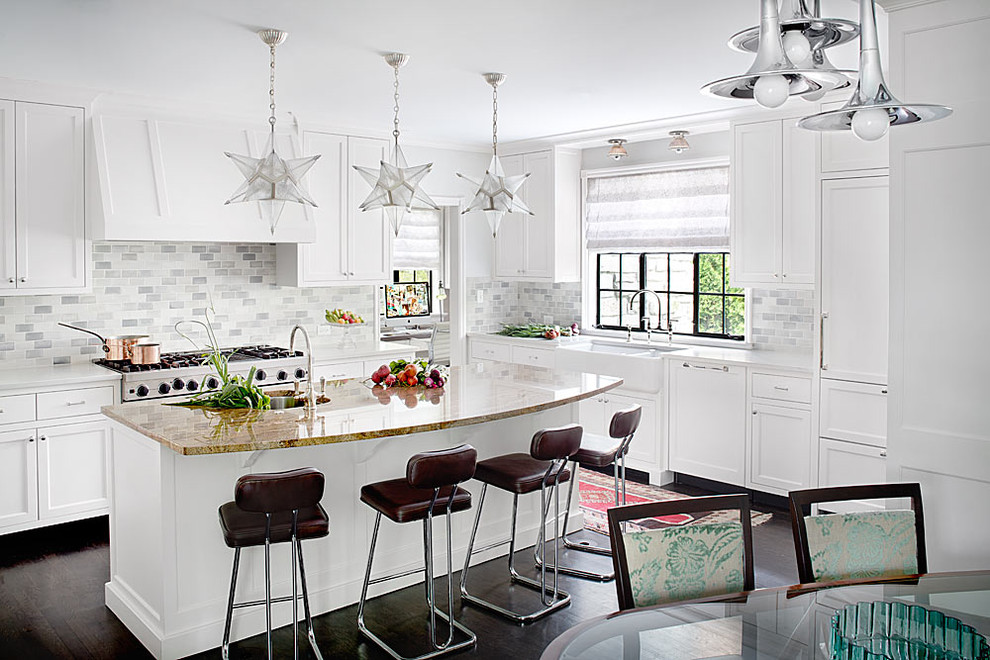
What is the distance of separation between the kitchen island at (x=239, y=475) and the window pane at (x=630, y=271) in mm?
2958

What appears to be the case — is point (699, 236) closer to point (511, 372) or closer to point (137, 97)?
point (511, 372)

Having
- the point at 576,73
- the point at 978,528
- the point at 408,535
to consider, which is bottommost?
the point at 408,535

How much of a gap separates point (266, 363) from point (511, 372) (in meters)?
1.78

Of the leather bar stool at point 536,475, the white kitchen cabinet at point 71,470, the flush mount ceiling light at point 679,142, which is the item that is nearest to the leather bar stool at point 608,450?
the leather bar stool at point 536,475

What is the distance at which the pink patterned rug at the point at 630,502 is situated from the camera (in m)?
5.00

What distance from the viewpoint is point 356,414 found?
3652mm

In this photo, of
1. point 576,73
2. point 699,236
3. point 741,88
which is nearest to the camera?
point 741,88

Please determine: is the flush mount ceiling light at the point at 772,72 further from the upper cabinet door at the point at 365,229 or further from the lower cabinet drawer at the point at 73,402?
the upper cabinet door at the point at 365,229

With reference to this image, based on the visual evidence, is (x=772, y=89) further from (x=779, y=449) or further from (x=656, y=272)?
(x=656, y=272)

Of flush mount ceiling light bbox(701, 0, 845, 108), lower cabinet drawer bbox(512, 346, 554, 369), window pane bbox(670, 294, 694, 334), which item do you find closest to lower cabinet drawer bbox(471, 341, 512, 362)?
lower cabinet drawer bbox(512, 346, 554, 369)

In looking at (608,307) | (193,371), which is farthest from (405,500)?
(608,307)

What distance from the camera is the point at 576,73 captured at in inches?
177

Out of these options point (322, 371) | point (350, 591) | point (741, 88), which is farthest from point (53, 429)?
point (741, 88)

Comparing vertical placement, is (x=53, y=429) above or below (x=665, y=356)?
below
